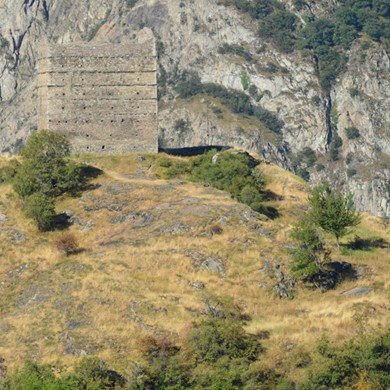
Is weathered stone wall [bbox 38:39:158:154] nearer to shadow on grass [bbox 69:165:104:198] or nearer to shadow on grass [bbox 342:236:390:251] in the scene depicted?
shadow on grass [bbox 69:165:104:198]

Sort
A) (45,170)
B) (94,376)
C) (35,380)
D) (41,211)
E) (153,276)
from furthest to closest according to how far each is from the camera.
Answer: (45,170) → (41,211) → (153,276) → (94,376) → (35,380)

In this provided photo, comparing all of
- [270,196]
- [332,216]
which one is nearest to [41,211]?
[332,216]

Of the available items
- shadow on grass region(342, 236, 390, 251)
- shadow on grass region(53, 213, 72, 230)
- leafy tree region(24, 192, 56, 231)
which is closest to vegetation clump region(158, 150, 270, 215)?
shadow on grass region(342, 236, 390, 251)

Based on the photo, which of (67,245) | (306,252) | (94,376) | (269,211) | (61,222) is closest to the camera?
(94,376)

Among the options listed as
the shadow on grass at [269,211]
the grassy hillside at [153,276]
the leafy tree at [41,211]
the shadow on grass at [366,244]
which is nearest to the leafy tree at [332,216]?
the shadow on grass at [366,244]

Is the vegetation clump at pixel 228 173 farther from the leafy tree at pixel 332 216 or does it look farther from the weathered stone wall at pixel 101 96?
the leafy tree at pixel 332 216

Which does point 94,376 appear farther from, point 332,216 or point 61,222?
point 332,216
